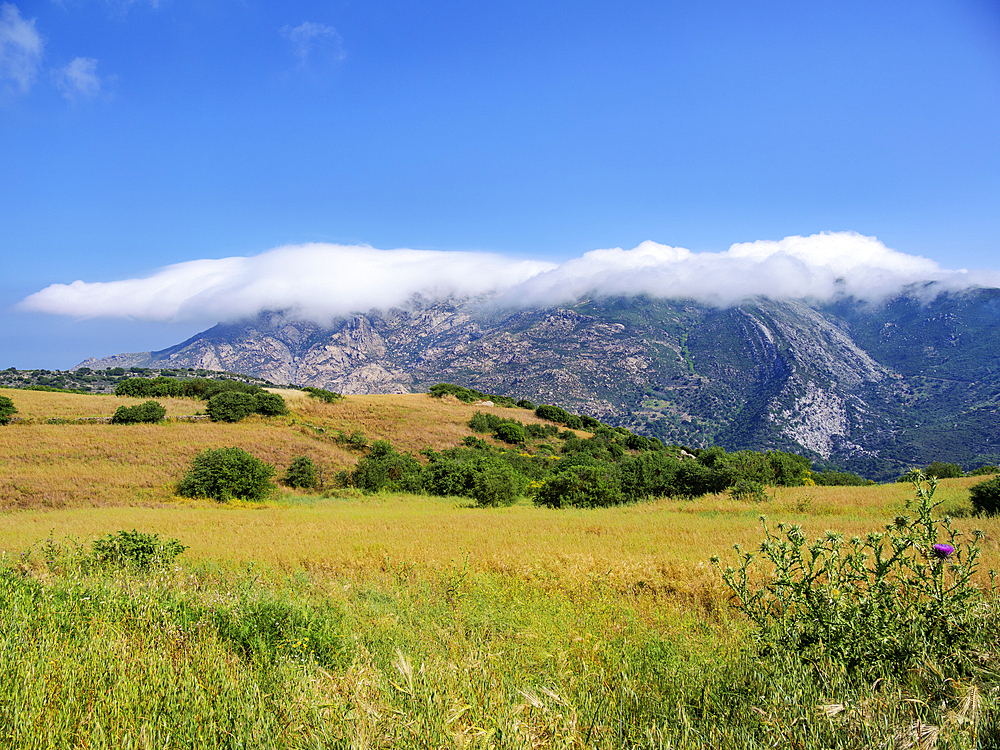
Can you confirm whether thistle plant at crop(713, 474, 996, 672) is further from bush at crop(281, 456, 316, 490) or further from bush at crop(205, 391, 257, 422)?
bush at crop(205, 391, 257, 422)

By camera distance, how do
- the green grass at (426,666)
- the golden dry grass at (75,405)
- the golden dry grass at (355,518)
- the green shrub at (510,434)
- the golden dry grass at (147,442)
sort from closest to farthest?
1. the green grass at (426,666)
2. the golden dry grass at (355,518)
3. the golden dry grass at (147,442)
4. the golden dry grass at (75,405)
5. the green shrub at (510,434)

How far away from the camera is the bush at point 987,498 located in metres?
14.3

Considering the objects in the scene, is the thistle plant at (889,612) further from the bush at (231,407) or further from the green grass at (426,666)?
the bush at (231,407)

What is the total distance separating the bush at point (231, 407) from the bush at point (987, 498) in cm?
4627

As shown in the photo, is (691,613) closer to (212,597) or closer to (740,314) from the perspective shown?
(212,597)

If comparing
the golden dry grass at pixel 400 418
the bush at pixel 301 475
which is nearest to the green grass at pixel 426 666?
the bush at pixel 301 475

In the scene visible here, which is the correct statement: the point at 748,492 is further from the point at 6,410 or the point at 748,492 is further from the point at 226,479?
the point at 6,410

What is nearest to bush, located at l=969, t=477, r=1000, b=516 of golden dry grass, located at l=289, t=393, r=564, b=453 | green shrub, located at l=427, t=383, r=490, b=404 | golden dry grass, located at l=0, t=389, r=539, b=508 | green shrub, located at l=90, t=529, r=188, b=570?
green shrub, located at l=90, t=529, r=188, b=570

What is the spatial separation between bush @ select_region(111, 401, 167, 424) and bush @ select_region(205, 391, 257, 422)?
363 cm

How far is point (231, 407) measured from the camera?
41.8 meters

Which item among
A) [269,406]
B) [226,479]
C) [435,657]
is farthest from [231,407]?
[435,657]

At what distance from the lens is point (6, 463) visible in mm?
25469

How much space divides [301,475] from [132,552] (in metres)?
22.5

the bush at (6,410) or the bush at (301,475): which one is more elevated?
the bush at (6,410)
